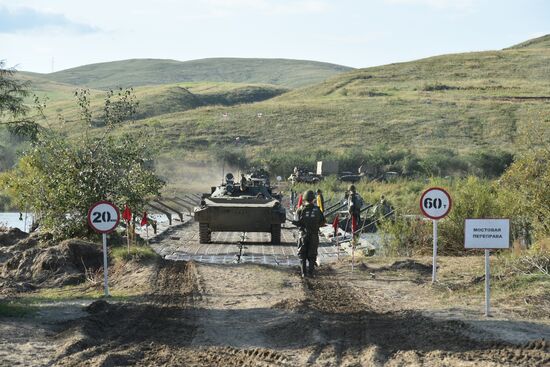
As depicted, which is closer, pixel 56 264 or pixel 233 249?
pixel 56 264

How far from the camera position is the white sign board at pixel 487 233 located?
12.9 meters

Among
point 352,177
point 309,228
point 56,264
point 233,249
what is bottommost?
point 352,177

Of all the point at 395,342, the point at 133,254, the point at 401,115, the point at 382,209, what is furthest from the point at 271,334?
the point at 401,115

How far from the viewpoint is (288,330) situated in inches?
463

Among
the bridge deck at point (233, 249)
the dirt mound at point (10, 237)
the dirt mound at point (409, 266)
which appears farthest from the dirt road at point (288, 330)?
the dirt mound at point (10, 237)

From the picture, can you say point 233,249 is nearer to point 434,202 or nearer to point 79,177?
point 79,177

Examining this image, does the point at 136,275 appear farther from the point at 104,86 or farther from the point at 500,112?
the point at 104,86

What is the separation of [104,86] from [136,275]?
577ft

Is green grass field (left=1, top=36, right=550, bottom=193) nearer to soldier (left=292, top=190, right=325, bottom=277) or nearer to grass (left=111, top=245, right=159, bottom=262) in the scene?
grass (left=111, top=245, right=159, bottom=262)

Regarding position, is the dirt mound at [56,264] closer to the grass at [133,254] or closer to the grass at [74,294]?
the grass at [133,254]

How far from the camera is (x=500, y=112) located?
7762 cm

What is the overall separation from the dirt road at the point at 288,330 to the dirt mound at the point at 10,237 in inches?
393

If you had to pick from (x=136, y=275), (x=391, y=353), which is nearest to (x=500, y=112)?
(x=136, y=275)

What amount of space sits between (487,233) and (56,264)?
31.5ft
